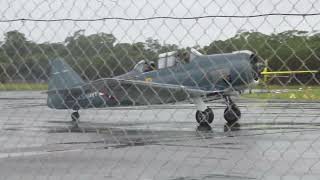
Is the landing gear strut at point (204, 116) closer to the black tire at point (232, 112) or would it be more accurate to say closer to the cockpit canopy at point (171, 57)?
the black tire at point (232, 112)

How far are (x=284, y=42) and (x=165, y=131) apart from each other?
24.1 ft

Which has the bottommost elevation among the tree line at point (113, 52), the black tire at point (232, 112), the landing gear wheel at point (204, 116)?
the tree line at point (113, 52)

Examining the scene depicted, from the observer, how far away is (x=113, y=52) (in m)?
3.83

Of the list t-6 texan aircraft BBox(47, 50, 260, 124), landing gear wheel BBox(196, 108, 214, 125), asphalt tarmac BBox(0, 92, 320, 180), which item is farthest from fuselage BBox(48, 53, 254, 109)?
landing gear wheel BBox(196, 108, 214, 125)

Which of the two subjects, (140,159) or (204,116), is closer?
(140,159)

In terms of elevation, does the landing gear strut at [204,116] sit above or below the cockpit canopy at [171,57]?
above

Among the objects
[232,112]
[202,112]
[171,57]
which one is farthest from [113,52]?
[202,112]

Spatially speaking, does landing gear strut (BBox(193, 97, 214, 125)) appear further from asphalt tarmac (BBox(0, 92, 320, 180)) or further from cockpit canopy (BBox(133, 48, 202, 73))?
cockpit canopy (BBox(133, 48, 202, 73))

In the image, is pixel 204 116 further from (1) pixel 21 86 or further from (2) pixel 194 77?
(1) pixel 21 86

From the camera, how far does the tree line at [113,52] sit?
3111mm

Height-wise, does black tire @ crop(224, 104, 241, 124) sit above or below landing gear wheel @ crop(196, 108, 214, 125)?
below

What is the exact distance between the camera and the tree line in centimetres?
311

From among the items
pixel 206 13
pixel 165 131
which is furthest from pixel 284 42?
pixel 165 131

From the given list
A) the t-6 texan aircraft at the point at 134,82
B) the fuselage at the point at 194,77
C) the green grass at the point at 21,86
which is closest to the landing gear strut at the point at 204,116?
the fuselage at the point at 194,77
